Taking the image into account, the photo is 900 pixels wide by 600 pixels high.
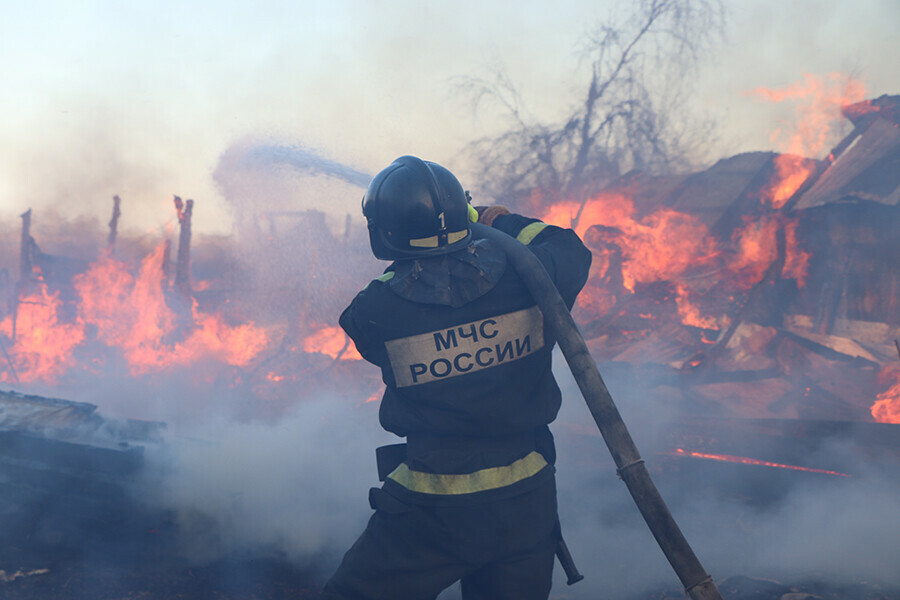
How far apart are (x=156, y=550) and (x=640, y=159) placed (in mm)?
11373

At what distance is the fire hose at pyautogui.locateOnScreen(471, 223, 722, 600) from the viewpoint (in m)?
1.97

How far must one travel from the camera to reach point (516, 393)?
2.12 metres

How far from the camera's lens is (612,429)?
2.12m

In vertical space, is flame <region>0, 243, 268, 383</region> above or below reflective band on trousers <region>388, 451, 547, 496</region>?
above

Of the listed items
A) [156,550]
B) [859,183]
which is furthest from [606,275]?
[156,550]

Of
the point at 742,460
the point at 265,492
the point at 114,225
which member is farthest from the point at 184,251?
the point at 742,460

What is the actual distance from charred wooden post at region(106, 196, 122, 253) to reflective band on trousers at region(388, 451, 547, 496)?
1556 centimetres

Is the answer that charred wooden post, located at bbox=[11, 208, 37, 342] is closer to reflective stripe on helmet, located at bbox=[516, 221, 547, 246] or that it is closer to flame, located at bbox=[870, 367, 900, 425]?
reflective stripe on helmet, located at bbox=[516, 221, 547, 246]

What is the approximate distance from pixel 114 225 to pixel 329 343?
776 cm

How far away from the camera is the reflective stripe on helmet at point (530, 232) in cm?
239

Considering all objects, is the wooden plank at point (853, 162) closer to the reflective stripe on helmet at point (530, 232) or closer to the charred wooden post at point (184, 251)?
the reflective stripe on helmet at point (530, 232)

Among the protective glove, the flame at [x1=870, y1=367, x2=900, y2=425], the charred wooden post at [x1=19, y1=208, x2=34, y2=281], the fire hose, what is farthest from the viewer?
the charred wooden post at [x1=19, y1=208, x2=34, y2=281]

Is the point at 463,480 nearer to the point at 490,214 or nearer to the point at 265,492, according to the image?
the point at 490,214

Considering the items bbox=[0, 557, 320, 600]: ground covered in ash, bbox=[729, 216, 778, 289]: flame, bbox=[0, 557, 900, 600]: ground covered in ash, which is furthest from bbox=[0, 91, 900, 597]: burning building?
bbox=[0, 557, 320, 600]: ground covered in ash
